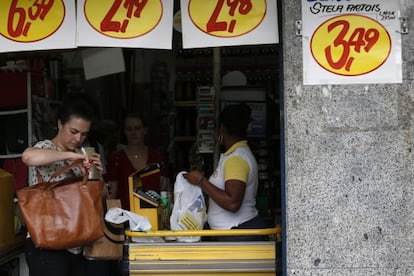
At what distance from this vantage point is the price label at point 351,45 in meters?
3.86

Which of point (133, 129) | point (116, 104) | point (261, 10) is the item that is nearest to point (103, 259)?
point (133, 129)

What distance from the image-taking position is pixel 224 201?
413 cm

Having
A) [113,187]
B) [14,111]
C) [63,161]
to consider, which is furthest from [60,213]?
[14,111]

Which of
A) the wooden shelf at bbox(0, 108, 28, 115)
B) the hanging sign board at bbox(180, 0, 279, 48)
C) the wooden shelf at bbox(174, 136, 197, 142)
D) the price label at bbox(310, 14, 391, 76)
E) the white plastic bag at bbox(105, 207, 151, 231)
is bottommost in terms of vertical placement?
the white plastic bag at bbox(105, 207, 151, 231)

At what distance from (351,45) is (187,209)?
1.49 meters

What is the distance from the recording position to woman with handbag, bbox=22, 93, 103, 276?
12.9 ft

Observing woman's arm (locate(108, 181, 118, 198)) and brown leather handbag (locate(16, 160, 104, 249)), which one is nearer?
brown leather handbag (locate(16, 160, 104, 249))

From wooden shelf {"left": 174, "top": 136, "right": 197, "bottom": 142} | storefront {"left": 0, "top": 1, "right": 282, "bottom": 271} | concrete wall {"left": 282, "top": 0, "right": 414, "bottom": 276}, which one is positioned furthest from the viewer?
wooden shelf {"left": 174, "top": 136, "right": 197, "bottom": 142}

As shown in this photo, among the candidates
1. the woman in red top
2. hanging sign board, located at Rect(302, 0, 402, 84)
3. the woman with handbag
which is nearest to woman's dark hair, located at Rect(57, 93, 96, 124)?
the woman with handbag

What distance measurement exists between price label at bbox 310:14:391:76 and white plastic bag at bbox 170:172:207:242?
1198mm

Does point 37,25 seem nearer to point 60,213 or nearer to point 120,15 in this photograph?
point 120,15

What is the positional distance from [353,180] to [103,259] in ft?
5.61

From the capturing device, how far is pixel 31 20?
4.23 m

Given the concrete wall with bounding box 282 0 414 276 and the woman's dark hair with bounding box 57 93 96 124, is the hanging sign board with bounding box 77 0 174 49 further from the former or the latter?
the concrete wall with bounding box 282 0 414 276
